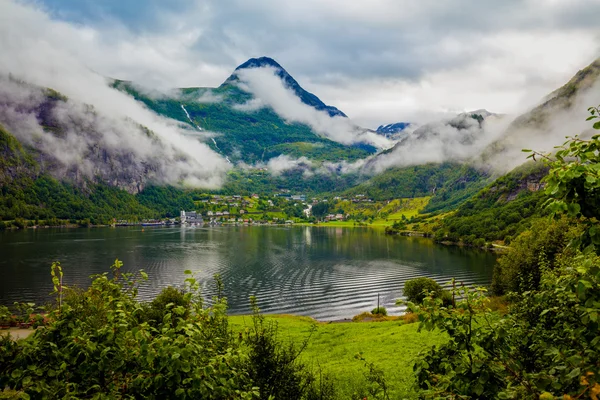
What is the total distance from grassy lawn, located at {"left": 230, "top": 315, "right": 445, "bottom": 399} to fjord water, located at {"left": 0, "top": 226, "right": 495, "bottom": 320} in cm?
2087

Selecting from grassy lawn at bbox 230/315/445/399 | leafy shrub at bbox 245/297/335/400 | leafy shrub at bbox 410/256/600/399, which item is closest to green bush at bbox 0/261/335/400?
leafy shrub at bbox 410/256/600/399

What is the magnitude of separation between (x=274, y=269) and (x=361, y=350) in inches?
2620

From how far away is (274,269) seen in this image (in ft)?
302

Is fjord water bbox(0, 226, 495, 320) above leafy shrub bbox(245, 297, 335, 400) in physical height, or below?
below

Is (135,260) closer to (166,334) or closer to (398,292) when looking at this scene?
(398,292)

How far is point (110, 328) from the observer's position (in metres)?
5.45

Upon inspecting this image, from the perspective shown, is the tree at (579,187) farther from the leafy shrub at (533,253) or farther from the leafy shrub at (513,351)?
the leafy shrub at (533,253)

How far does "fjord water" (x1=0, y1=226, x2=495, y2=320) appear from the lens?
63406mm

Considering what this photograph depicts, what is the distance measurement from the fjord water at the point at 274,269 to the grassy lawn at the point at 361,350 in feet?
68.5

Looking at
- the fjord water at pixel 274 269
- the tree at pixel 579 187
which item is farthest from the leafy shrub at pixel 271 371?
the fjord water at pixel 274 269

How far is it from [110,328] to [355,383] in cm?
1509

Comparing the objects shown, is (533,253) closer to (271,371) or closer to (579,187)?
(271,371)

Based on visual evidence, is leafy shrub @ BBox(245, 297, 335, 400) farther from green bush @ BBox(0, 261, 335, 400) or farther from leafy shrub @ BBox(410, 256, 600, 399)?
leafy shrub @ BBox(410, 256, 600, 399)

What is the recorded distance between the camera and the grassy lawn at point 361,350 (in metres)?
17.5
